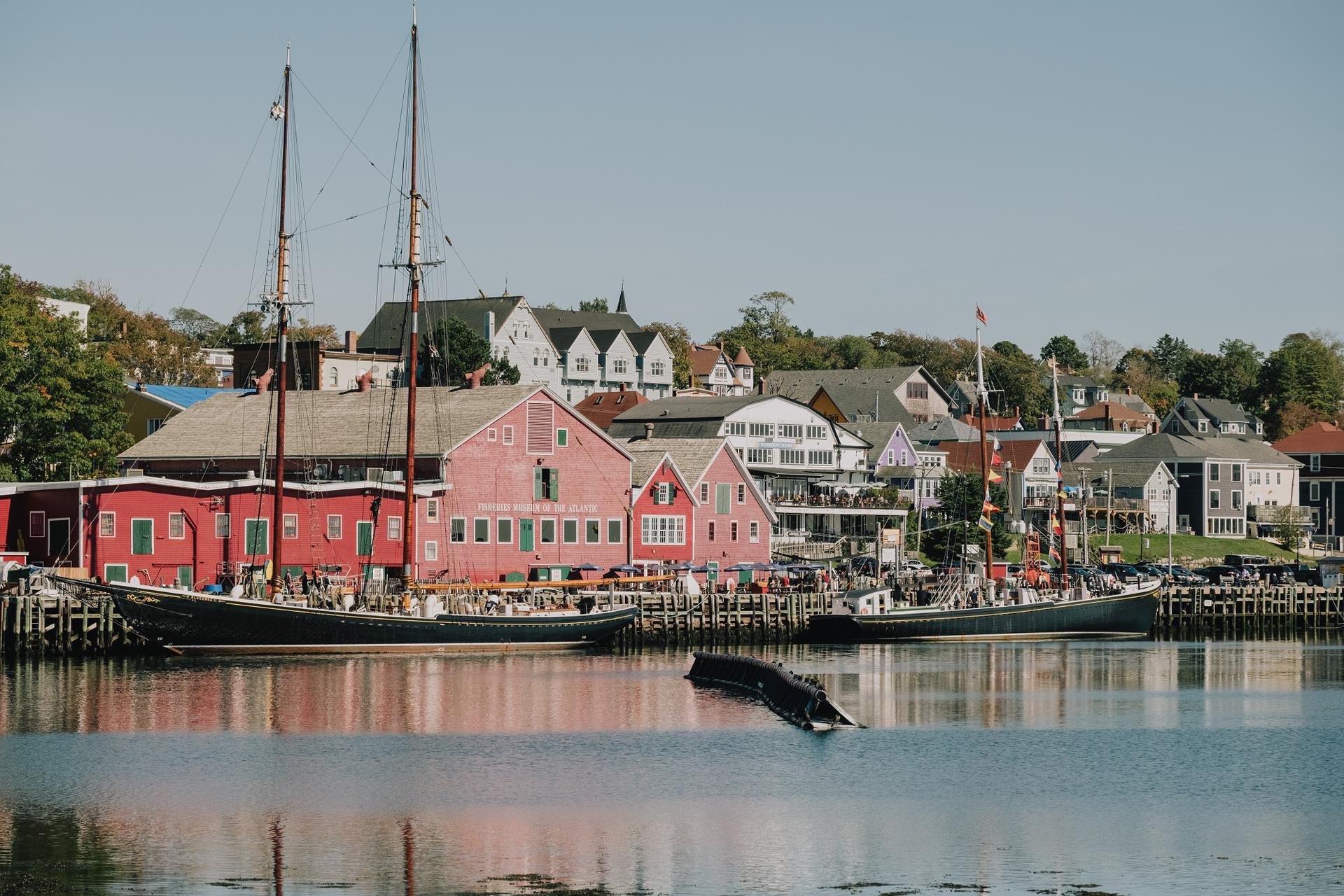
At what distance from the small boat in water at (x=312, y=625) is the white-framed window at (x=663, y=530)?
18279 mm

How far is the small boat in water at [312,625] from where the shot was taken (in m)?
61.4

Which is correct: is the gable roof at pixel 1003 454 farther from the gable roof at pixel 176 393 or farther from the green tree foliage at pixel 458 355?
the gable roof at pixel 176 393

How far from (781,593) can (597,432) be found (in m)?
11.7

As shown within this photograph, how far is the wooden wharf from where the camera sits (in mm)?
62375

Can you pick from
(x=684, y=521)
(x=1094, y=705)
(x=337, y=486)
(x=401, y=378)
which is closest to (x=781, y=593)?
(x=684, y=521)

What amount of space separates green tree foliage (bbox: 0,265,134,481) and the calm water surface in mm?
27387

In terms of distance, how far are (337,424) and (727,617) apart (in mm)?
21821

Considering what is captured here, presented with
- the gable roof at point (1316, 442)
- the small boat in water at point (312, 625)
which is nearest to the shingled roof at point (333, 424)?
the small boat in water at point (312, 625)

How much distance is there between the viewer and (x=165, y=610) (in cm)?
6131

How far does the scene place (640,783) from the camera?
38.3 m

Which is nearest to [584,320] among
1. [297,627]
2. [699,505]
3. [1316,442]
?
[1316,442]

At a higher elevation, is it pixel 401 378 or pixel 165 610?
pixel 401 378

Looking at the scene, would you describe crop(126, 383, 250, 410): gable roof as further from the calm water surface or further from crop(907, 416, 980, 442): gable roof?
crop(907, 416, 980, 442): gable roof

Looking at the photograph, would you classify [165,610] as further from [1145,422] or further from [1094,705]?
[1145,422]
